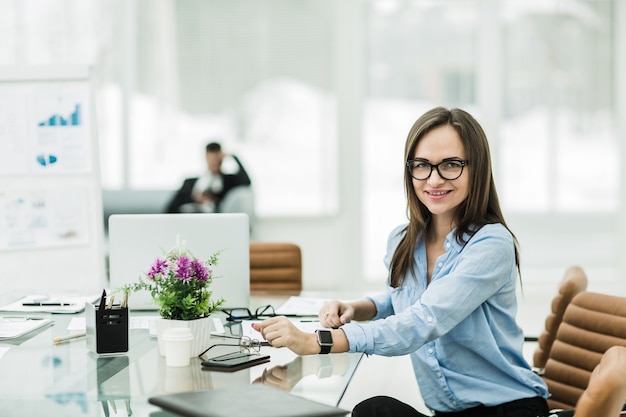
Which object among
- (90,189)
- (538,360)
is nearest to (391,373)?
(538,360)

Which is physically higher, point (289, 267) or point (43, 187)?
point (43, 187)

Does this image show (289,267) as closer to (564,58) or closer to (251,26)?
(251,26)

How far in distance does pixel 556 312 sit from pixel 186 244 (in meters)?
1.32

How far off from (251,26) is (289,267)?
13.8 feet

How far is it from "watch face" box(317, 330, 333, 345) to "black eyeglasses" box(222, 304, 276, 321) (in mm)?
606

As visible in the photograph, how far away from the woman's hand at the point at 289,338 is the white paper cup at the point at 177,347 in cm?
20

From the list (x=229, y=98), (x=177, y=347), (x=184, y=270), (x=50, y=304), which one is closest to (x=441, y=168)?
(x=184, y=270)

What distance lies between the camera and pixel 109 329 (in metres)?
2.20

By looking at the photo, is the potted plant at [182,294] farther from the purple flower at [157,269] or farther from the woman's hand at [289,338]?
the woman's hand at [289,338]

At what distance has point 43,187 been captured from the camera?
4.15 metres

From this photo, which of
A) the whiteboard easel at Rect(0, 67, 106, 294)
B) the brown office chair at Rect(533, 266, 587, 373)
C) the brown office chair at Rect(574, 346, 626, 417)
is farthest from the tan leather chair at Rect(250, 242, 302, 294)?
→ the brown office chair at Rect(574, 346, 626, 417)

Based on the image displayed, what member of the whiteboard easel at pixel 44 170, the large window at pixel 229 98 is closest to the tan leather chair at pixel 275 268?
the whiteboard easel at pixel 44 170

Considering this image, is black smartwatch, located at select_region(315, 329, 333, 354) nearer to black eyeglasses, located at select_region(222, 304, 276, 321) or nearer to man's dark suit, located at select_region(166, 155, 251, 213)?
black eyeglasses, located at select_region(222, 304, 276, 321)

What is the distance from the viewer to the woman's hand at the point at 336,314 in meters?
2.44
